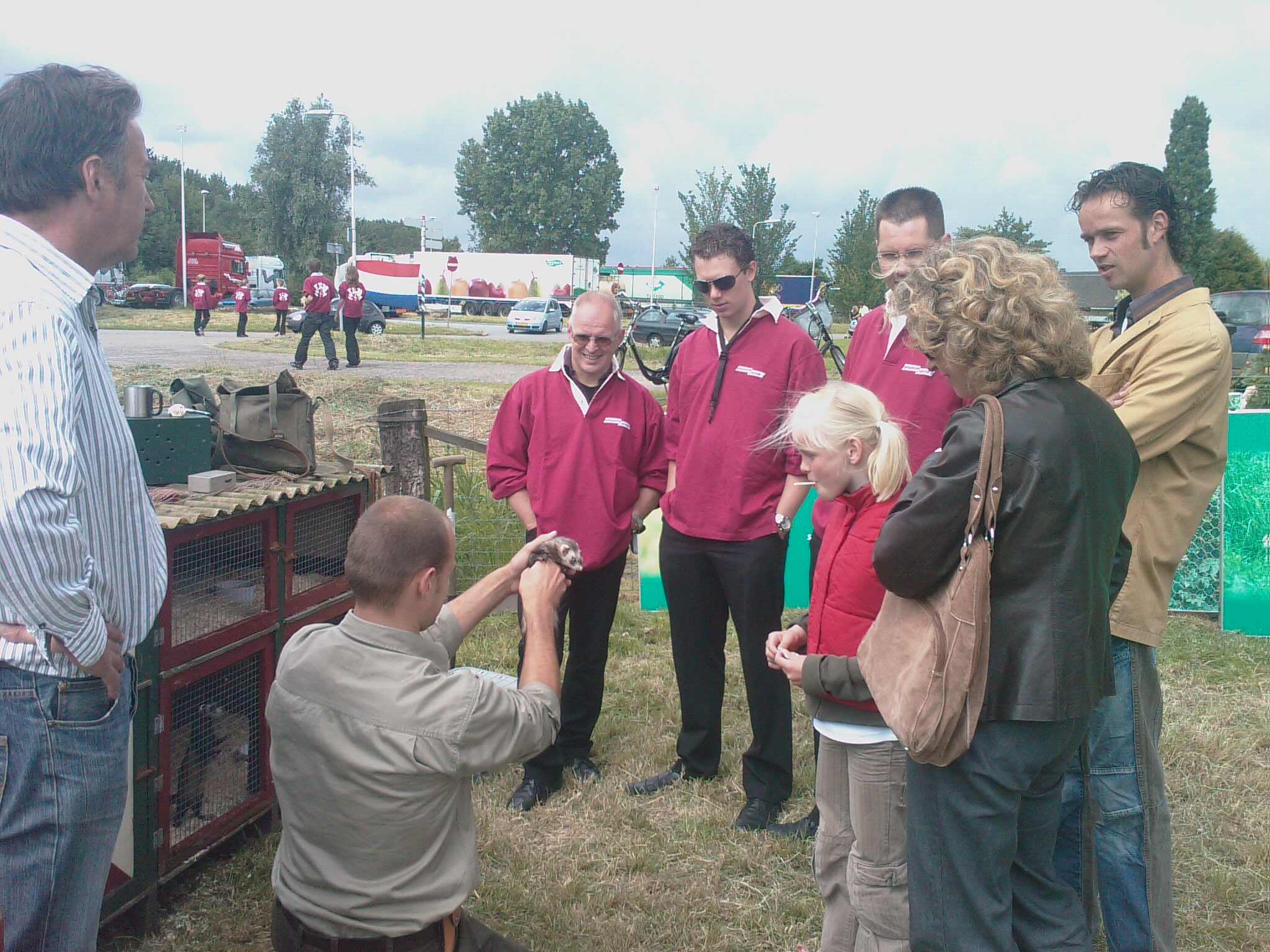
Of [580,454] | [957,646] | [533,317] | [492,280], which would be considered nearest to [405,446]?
[580,454]

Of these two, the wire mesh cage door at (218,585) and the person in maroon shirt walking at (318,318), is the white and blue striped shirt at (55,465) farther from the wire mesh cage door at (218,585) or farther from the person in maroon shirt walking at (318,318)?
the person in maroon shirt walking at (318,318)

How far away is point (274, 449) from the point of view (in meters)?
3.48

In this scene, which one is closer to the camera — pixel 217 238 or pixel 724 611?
pixel 724 611

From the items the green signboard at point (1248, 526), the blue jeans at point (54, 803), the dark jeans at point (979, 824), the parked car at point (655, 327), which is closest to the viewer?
the blue jeans at point (54, 803)

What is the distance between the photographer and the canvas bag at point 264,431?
136 inches

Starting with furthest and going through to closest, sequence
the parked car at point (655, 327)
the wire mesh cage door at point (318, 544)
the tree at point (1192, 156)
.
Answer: the tree at point (1192, 156), the parked car at point (655, 327), the wire mesh cage door at point (318, 544)

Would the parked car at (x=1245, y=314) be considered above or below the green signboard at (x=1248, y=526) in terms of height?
above

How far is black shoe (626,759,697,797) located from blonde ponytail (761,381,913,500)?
193 cm

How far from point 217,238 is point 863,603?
139 ft

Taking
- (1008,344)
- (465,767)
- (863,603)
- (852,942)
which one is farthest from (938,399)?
(465,767)

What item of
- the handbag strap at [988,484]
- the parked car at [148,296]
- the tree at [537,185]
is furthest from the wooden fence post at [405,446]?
the tree at [537,185]

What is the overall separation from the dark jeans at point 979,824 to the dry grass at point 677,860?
1.16 meters

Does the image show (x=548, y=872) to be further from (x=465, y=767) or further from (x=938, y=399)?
(x=938, y=399)

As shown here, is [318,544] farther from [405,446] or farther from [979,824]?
[979,824]
